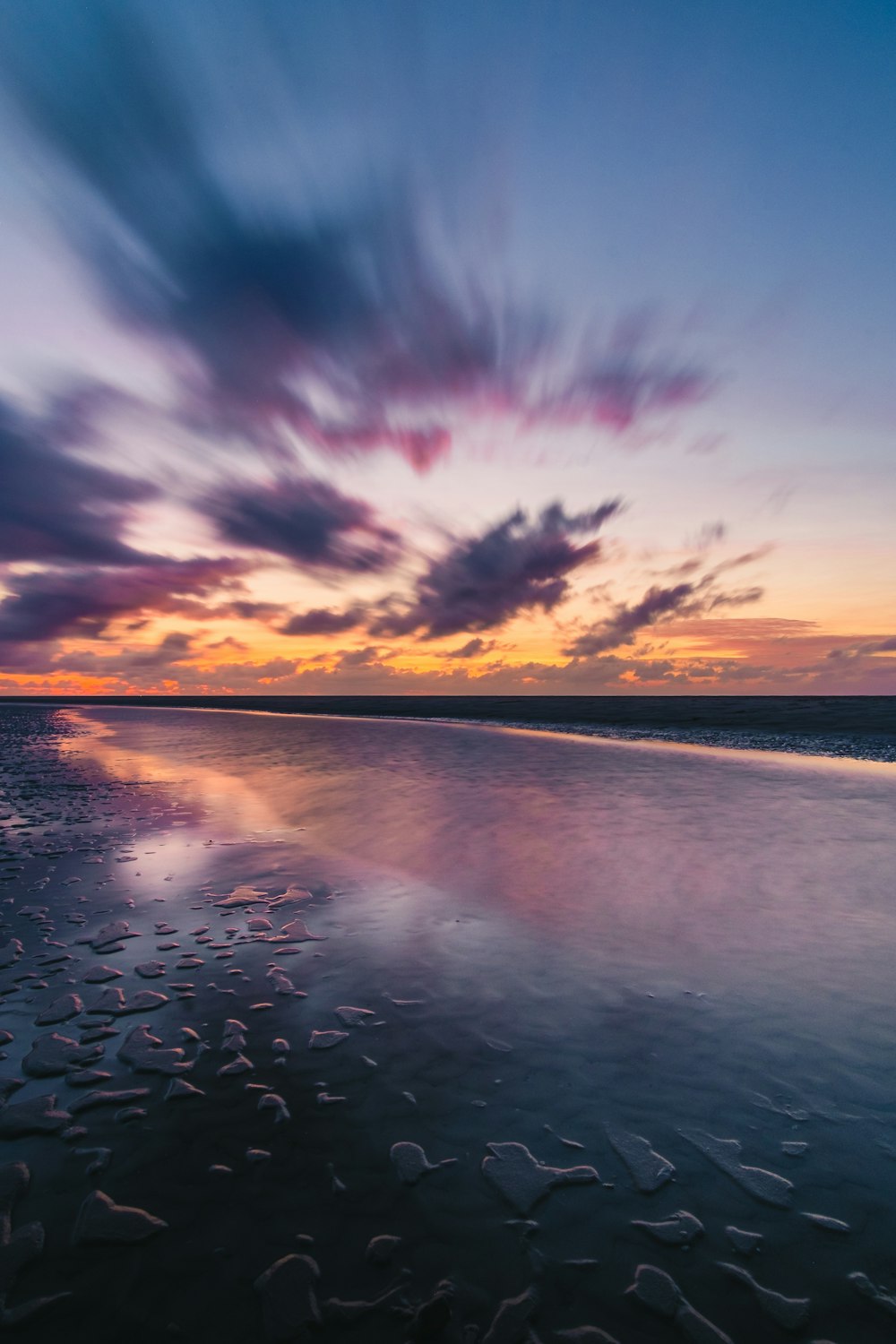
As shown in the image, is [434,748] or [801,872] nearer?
[801,872]

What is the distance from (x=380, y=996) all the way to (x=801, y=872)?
27.9 ft

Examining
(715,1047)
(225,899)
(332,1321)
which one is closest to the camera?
(332,1321)

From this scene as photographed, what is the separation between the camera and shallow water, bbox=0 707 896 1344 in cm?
337

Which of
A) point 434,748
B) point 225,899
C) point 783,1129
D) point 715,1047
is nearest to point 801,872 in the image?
point 715,1047

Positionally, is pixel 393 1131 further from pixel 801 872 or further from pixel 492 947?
pixel 801 872

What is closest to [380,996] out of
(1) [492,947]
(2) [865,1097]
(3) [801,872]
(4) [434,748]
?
(1) [492,947]

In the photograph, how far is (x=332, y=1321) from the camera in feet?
10.2

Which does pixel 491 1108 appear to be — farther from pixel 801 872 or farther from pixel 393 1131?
pixel 801 872

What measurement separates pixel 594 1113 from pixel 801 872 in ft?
27.1

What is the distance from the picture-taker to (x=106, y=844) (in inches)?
499

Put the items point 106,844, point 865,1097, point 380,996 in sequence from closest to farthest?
point 865,1097 → point 380,996 → point 106,844

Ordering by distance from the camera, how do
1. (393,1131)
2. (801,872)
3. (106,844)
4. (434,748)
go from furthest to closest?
(434,748), (106,844), (801,872), (393,1131)

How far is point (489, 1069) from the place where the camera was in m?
5.27

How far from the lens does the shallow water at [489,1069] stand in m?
3.37
